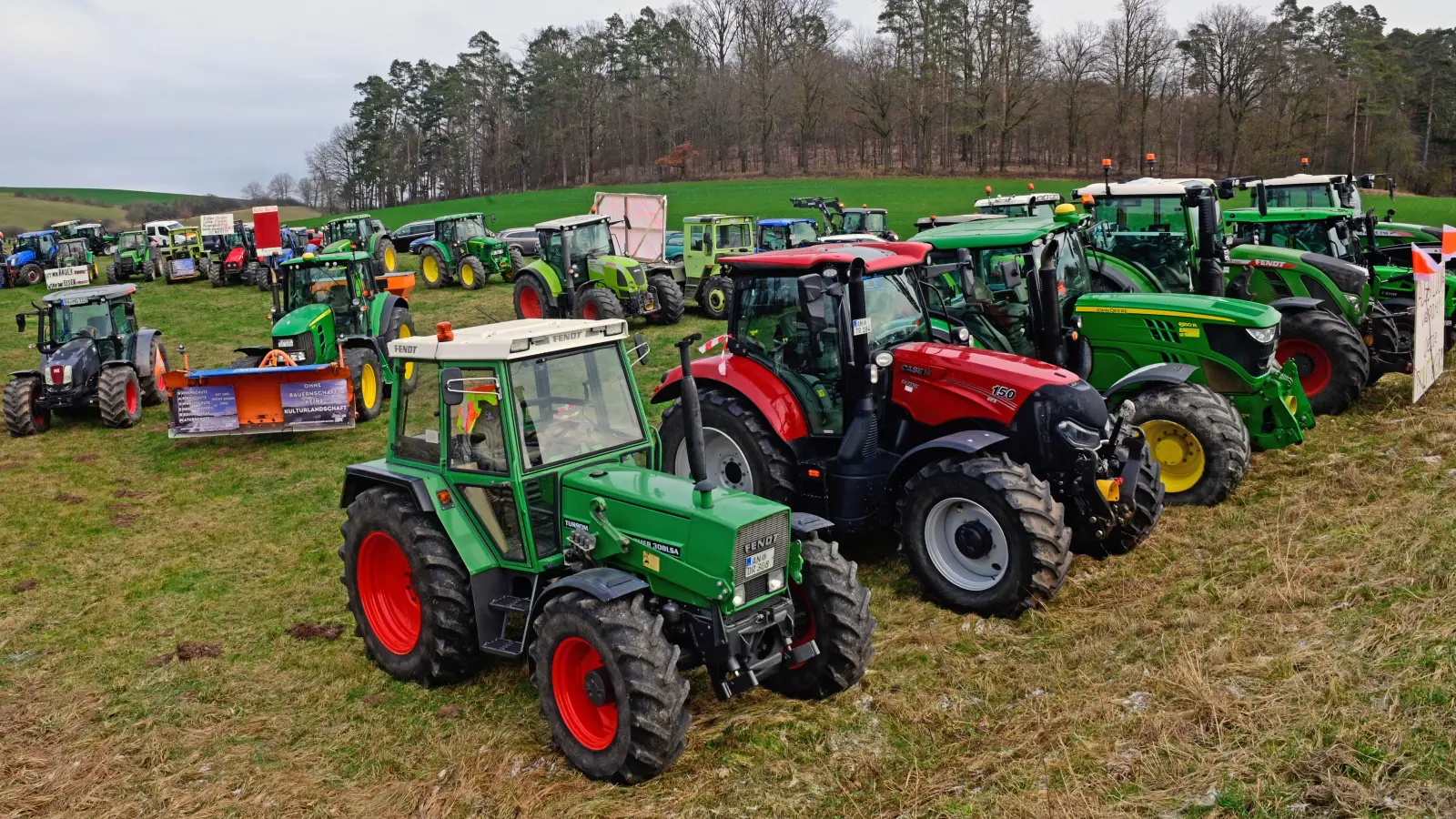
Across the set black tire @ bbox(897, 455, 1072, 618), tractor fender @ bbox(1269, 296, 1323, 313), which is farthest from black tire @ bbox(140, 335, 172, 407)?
tractor fender @ bbox(1269, 296, 1323, 313)

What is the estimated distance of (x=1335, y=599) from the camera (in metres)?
5.08

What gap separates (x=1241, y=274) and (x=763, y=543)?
8448 mm

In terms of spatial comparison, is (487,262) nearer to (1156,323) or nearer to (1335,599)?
(1156,323)

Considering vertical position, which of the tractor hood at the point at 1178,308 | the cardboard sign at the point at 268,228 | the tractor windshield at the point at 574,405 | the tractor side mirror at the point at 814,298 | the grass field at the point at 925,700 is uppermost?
the cardboard sign at the point at 268,228

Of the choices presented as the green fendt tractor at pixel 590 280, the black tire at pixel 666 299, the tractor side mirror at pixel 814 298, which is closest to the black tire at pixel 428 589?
the tractor side mirror at pixel 814 298

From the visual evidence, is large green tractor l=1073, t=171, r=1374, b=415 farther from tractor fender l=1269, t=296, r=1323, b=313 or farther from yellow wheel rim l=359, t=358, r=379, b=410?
yellow wheel rim l=359, t=358, r=379, b=410

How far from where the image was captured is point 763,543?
4.52 m

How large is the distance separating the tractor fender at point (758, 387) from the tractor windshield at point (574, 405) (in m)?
1.15

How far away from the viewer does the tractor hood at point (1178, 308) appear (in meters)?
7.88

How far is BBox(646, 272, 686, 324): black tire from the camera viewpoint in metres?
17.9

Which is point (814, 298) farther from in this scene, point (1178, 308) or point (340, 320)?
point (340, 320)

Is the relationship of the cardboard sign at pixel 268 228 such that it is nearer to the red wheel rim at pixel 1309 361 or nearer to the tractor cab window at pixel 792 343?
the tractor cab window at pixel 792 343

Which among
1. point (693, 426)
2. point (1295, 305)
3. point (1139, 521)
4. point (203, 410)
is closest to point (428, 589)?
point (693, 426)

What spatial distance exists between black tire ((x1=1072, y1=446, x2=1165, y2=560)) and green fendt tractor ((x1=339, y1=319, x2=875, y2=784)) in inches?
87.5
